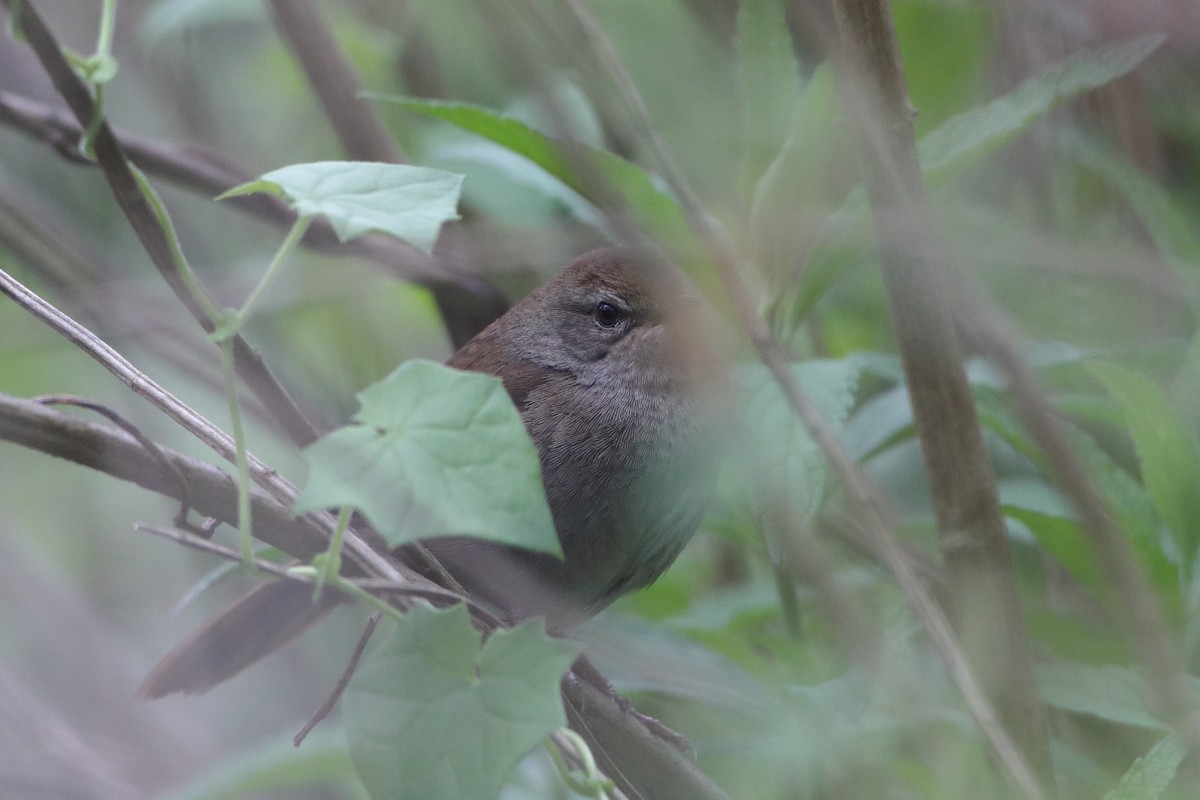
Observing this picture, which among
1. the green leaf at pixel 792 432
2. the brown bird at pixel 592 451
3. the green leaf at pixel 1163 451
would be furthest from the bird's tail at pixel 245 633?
the green leaf at pixel 1163 451

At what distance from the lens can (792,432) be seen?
1907mm

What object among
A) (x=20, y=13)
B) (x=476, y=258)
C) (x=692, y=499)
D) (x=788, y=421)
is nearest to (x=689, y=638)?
(x=692, y=499)

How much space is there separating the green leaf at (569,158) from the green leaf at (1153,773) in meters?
1.23

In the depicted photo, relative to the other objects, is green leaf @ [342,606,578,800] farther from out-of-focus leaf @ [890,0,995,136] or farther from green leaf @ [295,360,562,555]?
out-of-focus leaf @ [890,0,995,136]

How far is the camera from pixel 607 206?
7.40 feet

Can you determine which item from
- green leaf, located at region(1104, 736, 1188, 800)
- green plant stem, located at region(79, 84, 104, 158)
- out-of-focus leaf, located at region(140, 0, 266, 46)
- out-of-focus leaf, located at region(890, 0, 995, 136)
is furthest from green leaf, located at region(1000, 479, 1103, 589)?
out-of-focus leaf, located at region(140, 0, 266, 46)

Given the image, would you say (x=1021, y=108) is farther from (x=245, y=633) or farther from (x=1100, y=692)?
(x=245, y=633)

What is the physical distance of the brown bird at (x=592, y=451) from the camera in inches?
93.6

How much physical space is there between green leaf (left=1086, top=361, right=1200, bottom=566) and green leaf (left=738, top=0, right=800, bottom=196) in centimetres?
71

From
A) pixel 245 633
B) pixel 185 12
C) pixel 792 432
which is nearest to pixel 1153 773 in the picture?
pixel 792 432

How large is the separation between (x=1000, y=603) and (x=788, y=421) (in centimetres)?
43

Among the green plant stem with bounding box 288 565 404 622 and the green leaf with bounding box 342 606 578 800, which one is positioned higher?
the green plant stem with bounding box 288 565 404 622

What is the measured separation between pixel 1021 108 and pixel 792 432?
0.64 m

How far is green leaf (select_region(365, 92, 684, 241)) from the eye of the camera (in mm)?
2160
